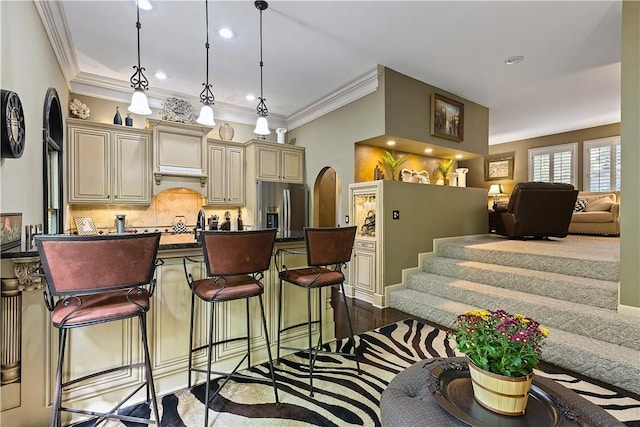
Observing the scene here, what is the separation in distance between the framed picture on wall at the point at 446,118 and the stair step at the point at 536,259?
5.92 feet

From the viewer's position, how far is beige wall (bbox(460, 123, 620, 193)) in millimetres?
6633

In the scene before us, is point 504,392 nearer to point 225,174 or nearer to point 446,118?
point 446,118

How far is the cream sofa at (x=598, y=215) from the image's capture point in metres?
5.63

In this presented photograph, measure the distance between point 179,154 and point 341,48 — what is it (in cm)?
288

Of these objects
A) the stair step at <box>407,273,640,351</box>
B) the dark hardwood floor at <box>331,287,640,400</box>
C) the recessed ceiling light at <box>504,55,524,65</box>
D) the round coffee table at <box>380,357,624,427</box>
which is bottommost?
the dark hardwood floor at <box>331,287,640,400</box>

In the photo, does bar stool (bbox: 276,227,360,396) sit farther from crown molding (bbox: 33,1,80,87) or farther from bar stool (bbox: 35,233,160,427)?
crown molding (bbox: 33,1,80,87)

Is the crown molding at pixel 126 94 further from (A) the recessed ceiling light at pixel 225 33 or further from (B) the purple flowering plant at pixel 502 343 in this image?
(B) the purple flowering plant at pixel 502 343

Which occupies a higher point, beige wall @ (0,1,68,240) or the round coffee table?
beige wall @ (0,1,68,240)

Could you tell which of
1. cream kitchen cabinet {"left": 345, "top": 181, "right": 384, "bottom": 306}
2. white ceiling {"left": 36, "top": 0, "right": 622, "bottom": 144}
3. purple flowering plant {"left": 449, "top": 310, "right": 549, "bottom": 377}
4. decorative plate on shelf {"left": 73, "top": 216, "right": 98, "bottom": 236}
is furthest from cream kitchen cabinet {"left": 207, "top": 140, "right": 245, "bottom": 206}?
purple flowering plant {"left": 449, "top": 310, "right": 549, "bottom": 377}

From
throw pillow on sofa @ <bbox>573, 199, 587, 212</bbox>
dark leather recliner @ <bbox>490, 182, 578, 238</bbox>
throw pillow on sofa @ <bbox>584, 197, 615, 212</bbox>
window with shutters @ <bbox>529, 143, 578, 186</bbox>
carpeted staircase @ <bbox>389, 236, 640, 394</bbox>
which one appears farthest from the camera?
window with shutters @ <bbox>529, 143, 578, 186</bbox>

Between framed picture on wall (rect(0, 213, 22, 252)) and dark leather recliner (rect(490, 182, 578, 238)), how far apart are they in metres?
5.55

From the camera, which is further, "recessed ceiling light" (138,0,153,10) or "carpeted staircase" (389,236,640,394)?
"recessed ceiling light" (138,0,153,10)

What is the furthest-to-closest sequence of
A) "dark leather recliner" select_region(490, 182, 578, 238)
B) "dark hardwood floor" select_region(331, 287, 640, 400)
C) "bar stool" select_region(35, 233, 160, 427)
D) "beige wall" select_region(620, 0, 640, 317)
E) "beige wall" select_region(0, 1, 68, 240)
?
"dark leather recliner" select_region(490, 182, 578, 238)
"dark hardwood floor" select_region(331, 287, 640, 400)
"beige wall" select_region(620, 0, 640, 317)
"beige wall" select_region(0, 1, 68, 240)
"bar stool" select_region(35, 233, 160, 427)

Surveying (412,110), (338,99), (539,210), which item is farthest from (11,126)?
(539,210)
